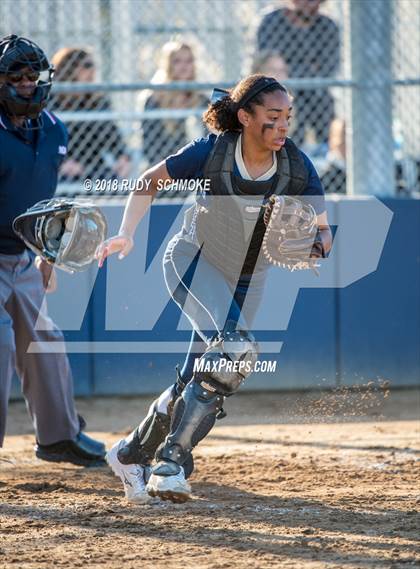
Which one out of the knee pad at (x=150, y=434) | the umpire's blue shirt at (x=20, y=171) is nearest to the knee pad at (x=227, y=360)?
the knee pad at (x=150, y=434)

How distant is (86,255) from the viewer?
5.04 metres

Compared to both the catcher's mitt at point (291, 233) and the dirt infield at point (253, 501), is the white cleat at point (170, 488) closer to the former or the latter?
the dirt infield at point (253, 501)

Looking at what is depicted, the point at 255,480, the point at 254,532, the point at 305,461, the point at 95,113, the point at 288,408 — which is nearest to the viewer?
the point at 254,532

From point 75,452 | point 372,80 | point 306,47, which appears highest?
point 306,47

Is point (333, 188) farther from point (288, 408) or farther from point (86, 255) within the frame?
point (86, 255)

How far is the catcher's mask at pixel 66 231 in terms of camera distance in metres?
4.95

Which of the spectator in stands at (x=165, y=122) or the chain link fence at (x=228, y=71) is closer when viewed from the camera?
the chain link fence at (x=228, y=71)

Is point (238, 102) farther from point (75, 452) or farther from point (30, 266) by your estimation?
point (75, 452)

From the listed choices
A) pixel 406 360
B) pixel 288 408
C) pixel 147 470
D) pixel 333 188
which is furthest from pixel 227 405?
pixel 147 470

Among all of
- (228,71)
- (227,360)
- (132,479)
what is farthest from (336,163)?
(227,360)

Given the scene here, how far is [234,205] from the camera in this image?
471cm

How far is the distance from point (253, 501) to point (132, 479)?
57 cm

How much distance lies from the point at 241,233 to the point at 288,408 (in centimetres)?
283

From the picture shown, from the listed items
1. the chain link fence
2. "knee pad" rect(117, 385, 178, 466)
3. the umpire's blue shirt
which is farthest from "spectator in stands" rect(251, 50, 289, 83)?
"knee pad" rect(117, 385, 178, 466)
